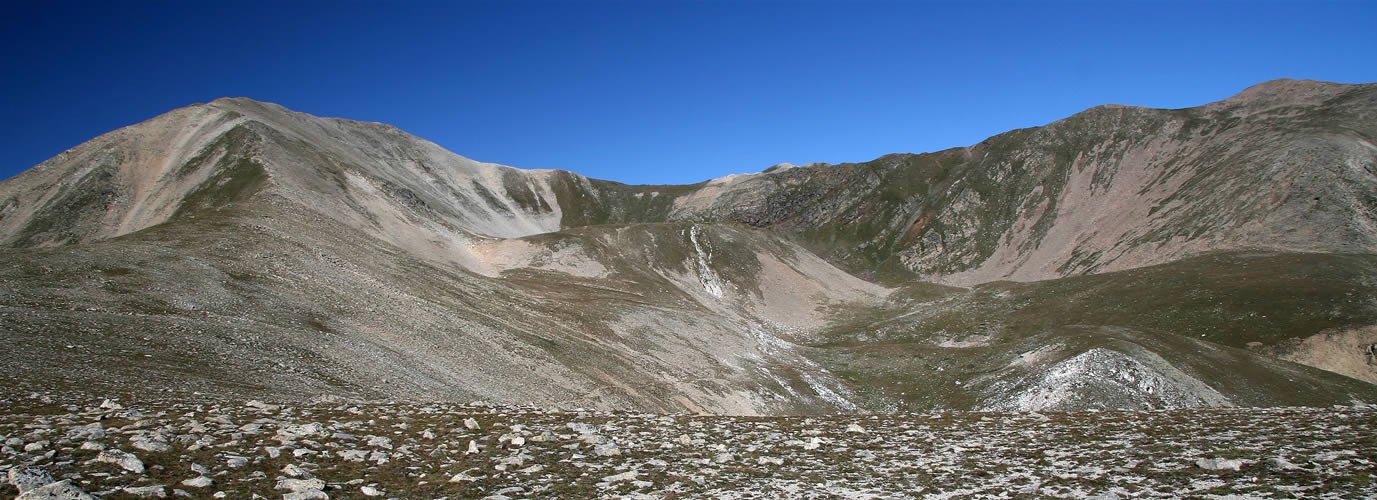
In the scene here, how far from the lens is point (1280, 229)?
92.4 meters

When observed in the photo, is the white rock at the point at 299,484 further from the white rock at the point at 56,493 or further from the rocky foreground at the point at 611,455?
the white rock at the point at 56,493

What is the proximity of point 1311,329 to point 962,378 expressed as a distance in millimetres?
34950

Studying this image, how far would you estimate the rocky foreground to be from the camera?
33.9 ft

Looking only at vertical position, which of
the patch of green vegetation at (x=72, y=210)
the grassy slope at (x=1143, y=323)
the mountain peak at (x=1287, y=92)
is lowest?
the grassy slope at (x=1143, y=323)

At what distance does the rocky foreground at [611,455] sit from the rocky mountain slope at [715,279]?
306 inches

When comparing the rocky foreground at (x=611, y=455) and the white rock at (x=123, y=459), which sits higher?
the white rock at (x=123, y=459)

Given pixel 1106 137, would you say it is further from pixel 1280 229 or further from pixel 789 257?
pixel 789 257

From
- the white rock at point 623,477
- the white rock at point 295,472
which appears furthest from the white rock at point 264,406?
the white rock at point 623,477

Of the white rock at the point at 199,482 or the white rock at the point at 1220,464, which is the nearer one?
the white rock at the point at 199,482

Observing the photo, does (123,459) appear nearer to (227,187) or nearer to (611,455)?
(611,455)

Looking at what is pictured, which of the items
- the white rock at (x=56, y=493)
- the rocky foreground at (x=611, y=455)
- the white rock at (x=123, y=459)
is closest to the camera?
the white rock at (x=56, y=493)

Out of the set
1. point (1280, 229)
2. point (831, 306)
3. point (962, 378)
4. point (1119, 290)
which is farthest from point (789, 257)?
point (1280, 229)

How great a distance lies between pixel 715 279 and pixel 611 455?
82.7m

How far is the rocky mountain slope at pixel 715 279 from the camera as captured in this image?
31781mm
